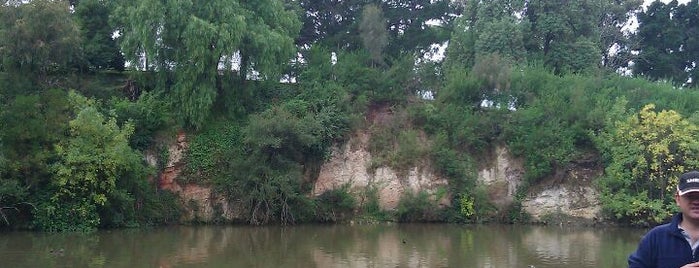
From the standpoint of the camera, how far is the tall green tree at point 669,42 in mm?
45906

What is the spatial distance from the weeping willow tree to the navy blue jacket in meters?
27.4

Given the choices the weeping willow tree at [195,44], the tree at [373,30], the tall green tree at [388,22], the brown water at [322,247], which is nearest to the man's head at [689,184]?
the brown water at [322,247]

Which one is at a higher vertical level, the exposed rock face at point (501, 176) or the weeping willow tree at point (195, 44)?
the weeping willow tree at point (195, 44)

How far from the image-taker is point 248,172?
2966 cm

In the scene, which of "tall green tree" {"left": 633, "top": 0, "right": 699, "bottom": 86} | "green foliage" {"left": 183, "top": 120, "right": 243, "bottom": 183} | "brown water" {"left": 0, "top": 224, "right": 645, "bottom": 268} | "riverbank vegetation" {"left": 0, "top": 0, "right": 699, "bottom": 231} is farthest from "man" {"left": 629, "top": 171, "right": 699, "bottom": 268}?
"tall green tree" {"left": 633, "top": 0, "right": 699, "bottom": 86}

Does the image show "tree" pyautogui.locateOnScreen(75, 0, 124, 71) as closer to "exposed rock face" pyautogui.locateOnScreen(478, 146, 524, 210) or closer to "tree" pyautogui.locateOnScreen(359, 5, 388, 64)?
"tree" pyautogui.locateOnScreen(359, 5, 388, 64)

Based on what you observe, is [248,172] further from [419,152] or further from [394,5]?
[394,5]

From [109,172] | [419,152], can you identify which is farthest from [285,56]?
[109,172]

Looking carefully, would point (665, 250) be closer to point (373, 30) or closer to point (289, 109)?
point (289, 109)

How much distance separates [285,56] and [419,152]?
8409mm

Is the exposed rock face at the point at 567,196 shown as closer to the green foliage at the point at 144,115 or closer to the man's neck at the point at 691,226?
the green foliage at the point at 144,115

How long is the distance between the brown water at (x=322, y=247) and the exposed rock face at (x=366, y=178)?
313 centimetres

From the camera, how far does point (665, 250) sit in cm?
380

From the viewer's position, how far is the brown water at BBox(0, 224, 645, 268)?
18.3 meters
